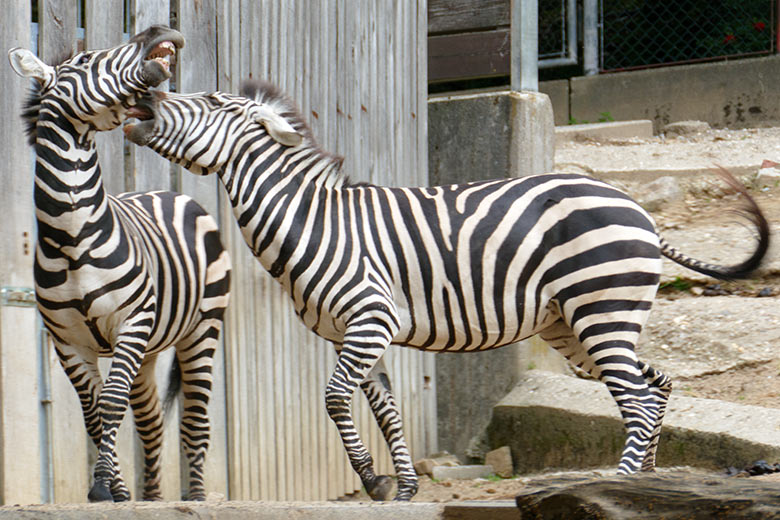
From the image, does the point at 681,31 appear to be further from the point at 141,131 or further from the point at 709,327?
the point at 141,131

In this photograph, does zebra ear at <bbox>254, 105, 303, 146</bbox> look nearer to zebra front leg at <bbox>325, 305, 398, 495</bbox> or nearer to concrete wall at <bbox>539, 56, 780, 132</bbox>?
zebra front leg at <bbox>325, 305, 398, 495</bbox>

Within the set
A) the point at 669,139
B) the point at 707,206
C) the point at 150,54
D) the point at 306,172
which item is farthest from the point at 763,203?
the point at 150,54

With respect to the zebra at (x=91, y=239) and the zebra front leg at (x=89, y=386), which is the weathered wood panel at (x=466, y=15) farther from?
the zebra front leg at (x=89, y=386)

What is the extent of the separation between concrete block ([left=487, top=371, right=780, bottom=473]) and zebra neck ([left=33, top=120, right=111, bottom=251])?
3191mm

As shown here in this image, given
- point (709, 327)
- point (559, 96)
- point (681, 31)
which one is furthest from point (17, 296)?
point (681, 31)

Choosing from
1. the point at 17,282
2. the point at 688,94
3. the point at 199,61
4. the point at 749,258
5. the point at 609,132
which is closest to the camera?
the point at 17,282

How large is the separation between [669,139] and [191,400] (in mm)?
7959

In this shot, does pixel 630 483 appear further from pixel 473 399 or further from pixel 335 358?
pixel 473 399

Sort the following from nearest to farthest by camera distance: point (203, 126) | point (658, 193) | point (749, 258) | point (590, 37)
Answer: point (203, 126) → point (749, 258) → point (658, 193) → point (590, 37)

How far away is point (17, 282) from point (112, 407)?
0.89m

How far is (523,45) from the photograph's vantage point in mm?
6945

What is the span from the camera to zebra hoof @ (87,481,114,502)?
11.7ft

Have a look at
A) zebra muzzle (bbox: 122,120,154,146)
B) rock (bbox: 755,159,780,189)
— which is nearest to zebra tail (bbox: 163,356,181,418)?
zebra muzzle (bbox: 122,120,154,146)

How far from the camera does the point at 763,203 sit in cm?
834
